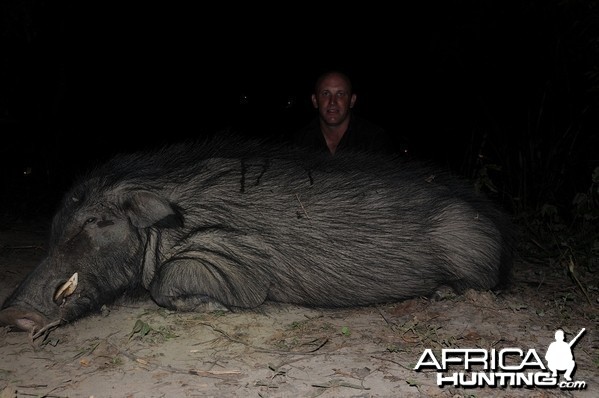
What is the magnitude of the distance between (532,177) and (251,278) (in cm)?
397

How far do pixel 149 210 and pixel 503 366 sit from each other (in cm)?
201

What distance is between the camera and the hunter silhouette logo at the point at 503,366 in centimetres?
264

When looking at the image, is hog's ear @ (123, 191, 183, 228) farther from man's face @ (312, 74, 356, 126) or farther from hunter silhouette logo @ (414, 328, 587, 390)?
man's face @ (312, 74, 356, 126)

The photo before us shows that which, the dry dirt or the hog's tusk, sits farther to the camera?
the hog's tusk

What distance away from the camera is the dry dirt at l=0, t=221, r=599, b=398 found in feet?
8.70

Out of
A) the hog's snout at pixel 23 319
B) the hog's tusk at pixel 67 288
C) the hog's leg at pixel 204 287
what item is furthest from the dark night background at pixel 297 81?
the hog's snout at pixel 23 319

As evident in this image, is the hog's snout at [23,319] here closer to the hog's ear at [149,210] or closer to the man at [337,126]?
the hog's ear at [149,210]

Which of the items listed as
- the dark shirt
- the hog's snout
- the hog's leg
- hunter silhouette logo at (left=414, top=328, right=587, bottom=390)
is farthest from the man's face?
the hog's snout

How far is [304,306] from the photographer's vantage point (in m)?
3.72

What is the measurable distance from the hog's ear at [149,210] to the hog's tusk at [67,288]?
451 mm

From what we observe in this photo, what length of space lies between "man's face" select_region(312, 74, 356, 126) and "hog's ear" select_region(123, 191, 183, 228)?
86.6 inches

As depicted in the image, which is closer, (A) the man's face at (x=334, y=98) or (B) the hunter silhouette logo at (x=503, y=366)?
(B) the hunter silhouette logo at (x=503, y=366)

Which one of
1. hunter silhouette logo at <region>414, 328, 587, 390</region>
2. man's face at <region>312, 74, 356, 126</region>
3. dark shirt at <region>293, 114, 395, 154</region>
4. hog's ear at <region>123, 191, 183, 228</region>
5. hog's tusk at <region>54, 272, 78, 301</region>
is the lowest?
hog's tusk at <region>54, 272, 78, 301</region>

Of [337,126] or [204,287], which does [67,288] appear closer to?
[204,287]
